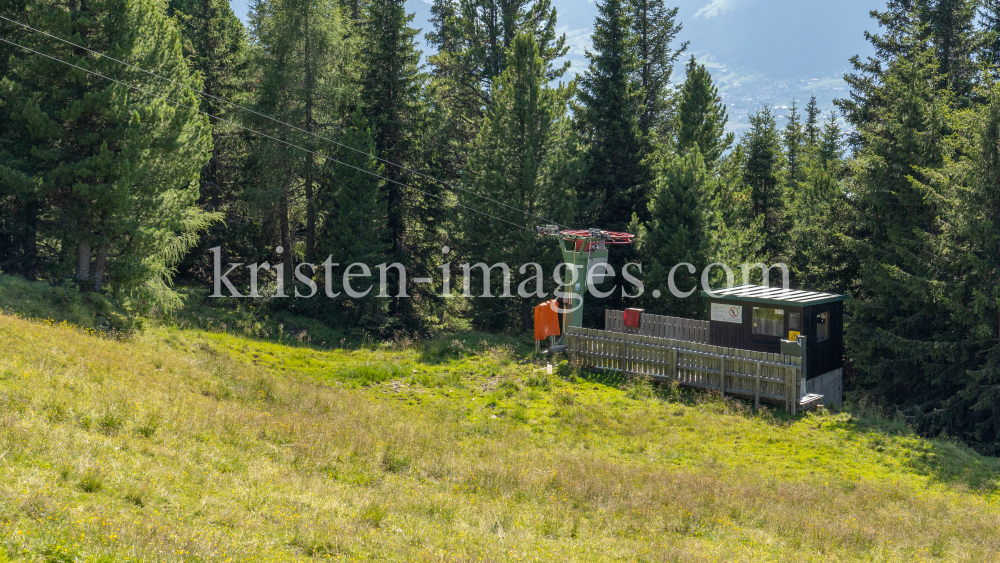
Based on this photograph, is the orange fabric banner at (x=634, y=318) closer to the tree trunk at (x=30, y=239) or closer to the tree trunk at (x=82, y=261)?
the tree trunk at (x=82, y=261)

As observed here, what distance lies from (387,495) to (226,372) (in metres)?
8.51

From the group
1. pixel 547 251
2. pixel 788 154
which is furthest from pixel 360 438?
pixel 788 154

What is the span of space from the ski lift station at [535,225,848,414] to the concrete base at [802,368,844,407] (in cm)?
3

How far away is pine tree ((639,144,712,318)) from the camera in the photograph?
25734 millimetres

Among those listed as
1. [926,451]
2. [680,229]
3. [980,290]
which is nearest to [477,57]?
[680,229]

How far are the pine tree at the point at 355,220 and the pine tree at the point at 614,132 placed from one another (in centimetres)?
990

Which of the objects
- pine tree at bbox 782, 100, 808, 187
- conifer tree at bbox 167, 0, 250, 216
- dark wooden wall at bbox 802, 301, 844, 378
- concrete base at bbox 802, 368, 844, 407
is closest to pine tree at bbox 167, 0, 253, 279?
conifer tree at bbox 167, 0, 250, 216

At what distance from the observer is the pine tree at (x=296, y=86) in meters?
28.3

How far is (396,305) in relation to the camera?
30.4m

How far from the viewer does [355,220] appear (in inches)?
1064

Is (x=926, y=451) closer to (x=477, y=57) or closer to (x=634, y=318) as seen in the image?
(x=634, y=318)

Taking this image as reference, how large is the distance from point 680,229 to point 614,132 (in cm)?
742

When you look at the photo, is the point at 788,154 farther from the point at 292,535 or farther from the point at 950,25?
the point at 292,535

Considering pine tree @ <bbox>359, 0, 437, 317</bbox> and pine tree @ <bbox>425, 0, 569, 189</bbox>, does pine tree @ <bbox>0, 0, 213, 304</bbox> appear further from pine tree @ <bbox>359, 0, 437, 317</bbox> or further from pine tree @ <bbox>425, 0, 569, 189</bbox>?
pine tree @ <bbox>425, 0, 569, 189</bbox>
